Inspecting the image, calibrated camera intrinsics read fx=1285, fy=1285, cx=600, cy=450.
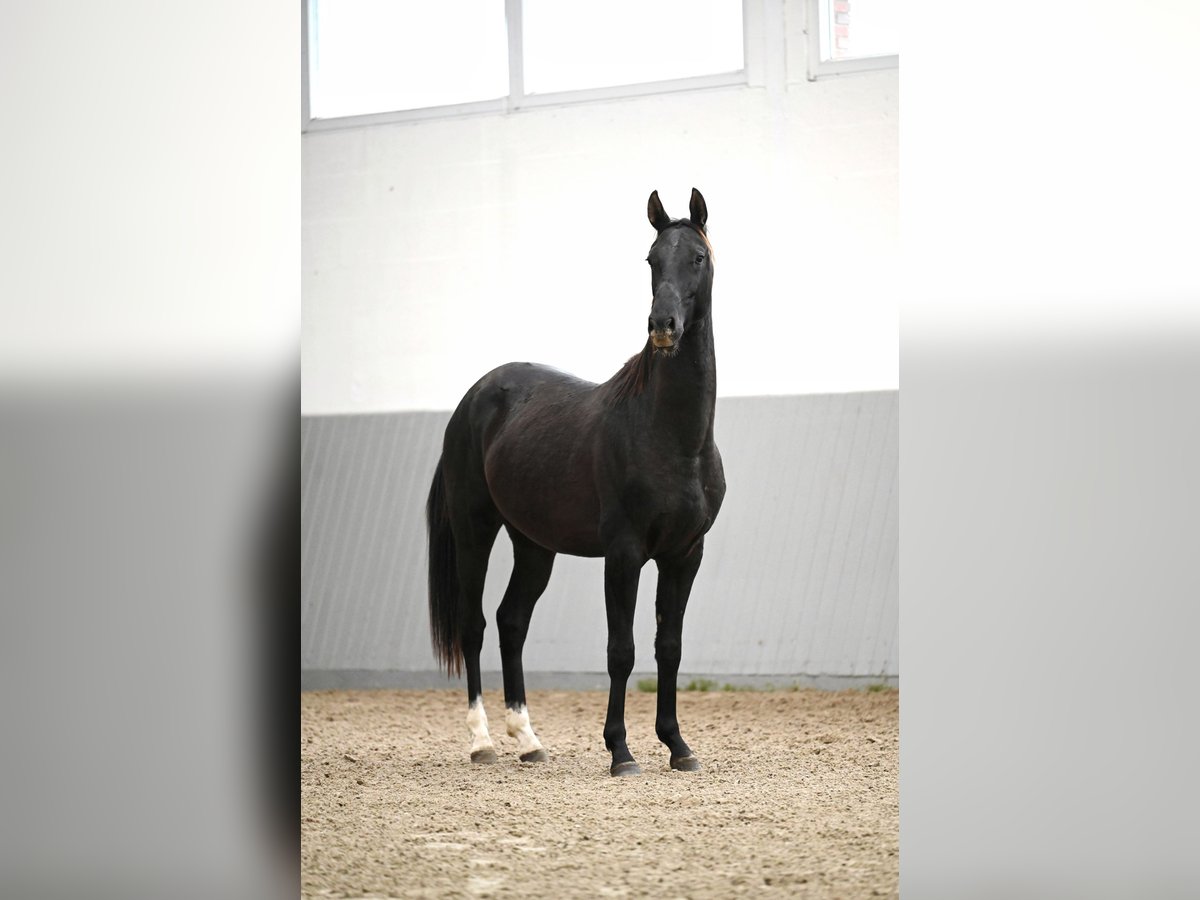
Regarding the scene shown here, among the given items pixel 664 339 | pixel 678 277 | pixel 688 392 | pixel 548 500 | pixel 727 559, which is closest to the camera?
pixel 664 339

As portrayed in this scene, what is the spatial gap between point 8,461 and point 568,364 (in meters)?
4.65

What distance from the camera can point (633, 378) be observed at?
159 inches

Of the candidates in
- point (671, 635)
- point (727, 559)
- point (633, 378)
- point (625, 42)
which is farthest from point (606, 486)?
point (625, 42)

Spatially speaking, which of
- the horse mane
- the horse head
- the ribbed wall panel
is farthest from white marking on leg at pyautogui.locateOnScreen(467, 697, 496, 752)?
the ribbed wall panel

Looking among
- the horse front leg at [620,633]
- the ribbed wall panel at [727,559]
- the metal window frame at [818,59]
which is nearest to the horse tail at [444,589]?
the horse front leg at [620,633]

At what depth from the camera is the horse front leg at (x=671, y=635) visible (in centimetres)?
395

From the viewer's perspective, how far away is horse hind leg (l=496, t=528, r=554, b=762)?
421 centimetres

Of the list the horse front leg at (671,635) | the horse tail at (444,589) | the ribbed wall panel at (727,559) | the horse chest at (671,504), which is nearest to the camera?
the horse chest at (671,504)

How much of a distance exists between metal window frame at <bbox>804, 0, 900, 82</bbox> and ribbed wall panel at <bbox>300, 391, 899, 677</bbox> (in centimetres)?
151

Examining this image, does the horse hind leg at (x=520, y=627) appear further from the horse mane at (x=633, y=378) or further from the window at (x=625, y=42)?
the window at (x=625, y=42)

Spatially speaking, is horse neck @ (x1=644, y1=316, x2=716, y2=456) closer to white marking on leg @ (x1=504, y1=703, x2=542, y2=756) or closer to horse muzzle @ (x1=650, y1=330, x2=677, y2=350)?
horse muzzle @ (x1=650, y1=330, x2=677, y2=350)

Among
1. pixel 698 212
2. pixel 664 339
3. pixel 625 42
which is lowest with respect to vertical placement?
pixel 664 339

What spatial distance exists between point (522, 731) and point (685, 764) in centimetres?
60

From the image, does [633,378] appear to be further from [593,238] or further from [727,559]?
[593,238]
